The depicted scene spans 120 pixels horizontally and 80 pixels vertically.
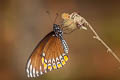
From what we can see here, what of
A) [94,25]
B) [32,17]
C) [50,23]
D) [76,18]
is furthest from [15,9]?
[76,18]

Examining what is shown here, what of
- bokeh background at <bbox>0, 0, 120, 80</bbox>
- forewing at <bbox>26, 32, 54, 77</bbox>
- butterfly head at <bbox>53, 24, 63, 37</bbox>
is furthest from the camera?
bokeh background at <bbox>0, 0, 120, 80</bbox>

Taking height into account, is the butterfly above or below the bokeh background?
below

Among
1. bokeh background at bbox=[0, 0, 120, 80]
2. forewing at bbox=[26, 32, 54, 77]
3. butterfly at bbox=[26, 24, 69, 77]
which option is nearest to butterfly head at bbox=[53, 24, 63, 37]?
butterfly at bbox=[26, 24, 69, 77]

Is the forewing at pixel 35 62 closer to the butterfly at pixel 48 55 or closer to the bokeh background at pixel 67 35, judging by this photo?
the butterfly at pixel 48 55

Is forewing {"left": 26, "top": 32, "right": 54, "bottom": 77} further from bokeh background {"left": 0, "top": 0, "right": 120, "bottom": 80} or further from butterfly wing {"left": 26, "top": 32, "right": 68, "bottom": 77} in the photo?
bokeh background {"left": 0, "top": 0, "right": 120, "bottom": 80}

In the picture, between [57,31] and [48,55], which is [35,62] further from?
[57,31]

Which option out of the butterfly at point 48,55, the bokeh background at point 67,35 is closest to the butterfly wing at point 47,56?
the butterfly at point 48,55

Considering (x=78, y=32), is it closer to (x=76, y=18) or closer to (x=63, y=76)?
(x=63, y=76)

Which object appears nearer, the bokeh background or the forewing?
the forewing

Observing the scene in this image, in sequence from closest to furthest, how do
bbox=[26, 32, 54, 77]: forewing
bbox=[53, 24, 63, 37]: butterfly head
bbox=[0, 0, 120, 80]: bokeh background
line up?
bbox=[26, 32, 54, 77]: forewing, bbox=[53, 24, 63, 37]: butterfly head, bbox=[0, 0, 120, 80]: bokeh background
